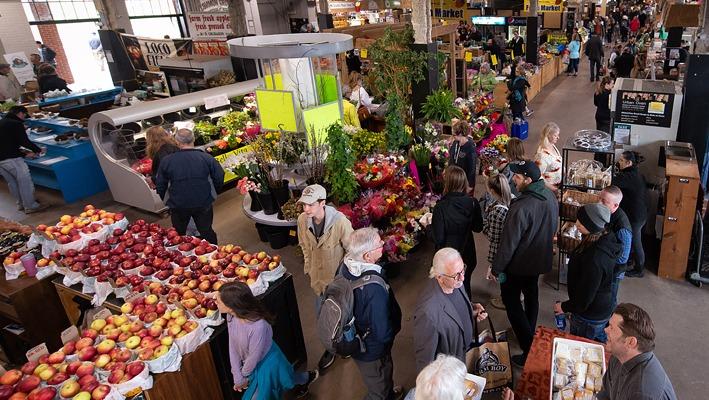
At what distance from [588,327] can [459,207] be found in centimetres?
124

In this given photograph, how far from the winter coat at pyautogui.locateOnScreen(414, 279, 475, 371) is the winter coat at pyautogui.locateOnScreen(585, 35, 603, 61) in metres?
13.5

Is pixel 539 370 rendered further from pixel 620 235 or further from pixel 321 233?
pixel 321 233

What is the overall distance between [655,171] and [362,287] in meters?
4.59

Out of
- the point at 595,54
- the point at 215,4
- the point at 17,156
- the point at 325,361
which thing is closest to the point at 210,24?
the point at 215,4

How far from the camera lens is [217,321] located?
127 inches

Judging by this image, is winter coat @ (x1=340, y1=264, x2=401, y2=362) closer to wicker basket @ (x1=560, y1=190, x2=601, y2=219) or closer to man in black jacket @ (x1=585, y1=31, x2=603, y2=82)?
wicker basket @ (x1=560, y1=190, x2=601, y2=219)

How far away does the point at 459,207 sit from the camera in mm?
3740

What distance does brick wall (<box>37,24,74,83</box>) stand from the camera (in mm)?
14680

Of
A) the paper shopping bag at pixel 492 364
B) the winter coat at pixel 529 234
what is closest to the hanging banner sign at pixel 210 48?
the winter coat at pixel 529 234

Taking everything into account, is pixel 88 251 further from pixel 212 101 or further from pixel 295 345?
pixel 212 101

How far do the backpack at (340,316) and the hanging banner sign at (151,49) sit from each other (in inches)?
390

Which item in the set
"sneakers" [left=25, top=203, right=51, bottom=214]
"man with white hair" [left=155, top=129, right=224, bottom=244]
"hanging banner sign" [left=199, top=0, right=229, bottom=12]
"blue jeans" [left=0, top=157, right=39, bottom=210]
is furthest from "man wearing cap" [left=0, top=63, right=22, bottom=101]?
"man with white hair" [left=155, top=129, right=224, bottom=244]

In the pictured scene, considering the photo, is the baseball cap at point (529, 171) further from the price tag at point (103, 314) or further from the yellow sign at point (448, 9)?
the yellow sign at point (448, 9)

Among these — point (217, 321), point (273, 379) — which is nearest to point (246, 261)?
point (217, 321)
